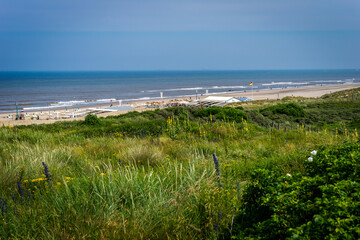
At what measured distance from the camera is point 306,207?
7.22ft

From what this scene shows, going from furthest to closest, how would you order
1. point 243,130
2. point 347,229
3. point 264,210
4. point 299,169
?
point 243,130, point 299,169, point 264,210, point 347,229

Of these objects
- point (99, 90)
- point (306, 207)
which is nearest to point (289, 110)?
point (306, 207)

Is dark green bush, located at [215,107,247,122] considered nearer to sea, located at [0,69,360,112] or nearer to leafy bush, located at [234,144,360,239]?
leafy bush, located at [234,144,360,239]

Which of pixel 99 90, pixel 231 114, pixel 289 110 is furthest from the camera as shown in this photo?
A: pixel 99 90

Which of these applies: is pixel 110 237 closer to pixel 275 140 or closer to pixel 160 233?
pixel 160 233

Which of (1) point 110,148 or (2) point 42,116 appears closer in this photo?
(1) point 110,148

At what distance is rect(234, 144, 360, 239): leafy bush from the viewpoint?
187 centimetres

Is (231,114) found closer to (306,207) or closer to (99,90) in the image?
(306,207)

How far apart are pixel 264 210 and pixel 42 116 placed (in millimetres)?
37316

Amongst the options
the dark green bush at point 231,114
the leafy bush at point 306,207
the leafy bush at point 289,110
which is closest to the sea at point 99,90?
the leafy bush at point 289,110

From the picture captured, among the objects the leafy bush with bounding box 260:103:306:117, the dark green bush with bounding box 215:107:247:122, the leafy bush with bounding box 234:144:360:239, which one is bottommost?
the leafy bush with bounding box 260:103:306:117

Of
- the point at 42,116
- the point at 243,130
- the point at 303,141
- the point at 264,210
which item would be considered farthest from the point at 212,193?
the point at 42,116

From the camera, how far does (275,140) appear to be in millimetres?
8961

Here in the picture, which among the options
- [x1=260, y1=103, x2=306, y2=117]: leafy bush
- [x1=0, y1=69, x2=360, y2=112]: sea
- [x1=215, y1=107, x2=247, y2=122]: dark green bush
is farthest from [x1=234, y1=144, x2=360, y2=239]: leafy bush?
[x1=0, y1=69, x2=360, y2=112]: sea
